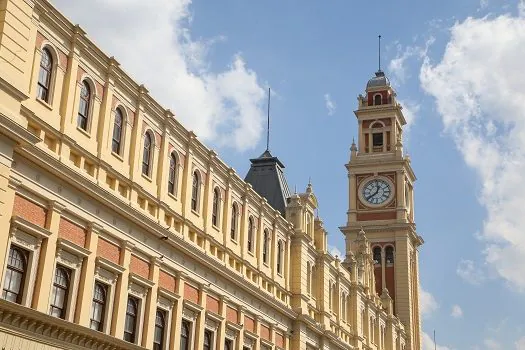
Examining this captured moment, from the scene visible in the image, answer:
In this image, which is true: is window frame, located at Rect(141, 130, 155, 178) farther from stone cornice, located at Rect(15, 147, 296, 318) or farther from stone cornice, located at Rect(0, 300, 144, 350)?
stone cornice, located at Rect(0, 300, 144, 350)

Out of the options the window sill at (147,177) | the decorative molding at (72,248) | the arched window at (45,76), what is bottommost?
the decorative molding at (72,248)

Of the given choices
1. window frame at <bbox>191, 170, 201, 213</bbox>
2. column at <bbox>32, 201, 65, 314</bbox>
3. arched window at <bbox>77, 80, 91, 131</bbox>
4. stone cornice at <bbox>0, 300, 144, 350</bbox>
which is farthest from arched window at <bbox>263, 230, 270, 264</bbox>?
column at <bbox>32, 201, 65, 314</bbox>

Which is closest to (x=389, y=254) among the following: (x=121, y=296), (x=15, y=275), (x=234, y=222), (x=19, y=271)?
(x=234, y=222)

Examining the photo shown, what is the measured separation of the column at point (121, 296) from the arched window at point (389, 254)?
4739cm

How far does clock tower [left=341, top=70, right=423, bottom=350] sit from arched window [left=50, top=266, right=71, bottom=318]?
45.4 m

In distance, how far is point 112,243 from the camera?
26.5 m

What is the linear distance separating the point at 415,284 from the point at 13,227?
57.2 m

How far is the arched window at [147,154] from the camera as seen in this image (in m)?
29.6

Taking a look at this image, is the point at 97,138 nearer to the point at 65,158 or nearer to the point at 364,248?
the point at 65,158

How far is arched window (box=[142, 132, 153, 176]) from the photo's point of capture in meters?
29.6

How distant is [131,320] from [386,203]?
48.8 meters

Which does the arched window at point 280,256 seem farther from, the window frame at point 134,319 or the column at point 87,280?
the column at point 87,280

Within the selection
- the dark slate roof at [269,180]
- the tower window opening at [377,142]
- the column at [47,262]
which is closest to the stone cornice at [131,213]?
the column at [47,262]

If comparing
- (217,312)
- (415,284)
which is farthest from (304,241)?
(415,284)
